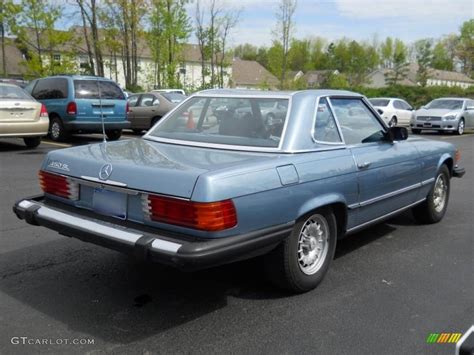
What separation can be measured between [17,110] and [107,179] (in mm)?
8674

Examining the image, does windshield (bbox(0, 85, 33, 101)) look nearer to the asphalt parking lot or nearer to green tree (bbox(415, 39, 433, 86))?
→ the asphalt parking lot

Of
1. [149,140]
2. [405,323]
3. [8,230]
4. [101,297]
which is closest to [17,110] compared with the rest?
[8,230]

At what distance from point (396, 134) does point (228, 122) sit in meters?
1.78

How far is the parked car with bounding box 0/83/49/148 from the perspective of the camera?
1078 cm

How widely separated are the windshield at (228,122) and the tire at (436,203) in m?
2.59

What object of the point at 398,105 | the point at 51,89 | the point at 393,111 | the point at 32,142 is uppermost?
the point at 51,89

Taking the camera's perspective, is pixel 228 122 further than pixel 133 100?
No

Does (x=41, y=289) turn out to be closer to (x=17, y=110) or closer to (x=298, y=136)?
(x=298, y=136)

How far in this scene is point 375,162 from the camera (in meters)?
4.45

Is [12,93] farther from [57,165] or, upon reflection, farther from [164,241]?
[164,241]

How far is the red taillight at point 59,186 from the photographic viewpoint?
145 inches

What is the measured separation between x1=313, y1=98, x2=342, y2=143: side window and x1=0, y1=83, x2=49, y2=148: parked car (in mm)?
8703

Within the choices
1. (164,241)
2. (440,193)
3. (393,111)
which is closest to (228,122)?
(164,241)

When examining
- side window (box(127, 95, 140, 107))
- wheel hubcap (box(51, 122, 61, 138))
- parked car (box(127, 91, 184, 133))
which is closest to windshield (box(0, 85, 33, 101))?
wheel hubcap (box(51, 122, 61, 138))
